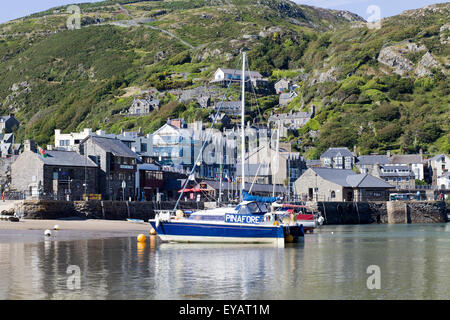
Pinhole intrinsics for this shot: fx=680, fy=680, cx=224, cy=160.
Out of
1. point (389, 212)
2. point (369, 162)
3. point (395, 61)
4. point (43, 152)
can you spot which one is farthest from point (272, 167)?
point (395, 61)

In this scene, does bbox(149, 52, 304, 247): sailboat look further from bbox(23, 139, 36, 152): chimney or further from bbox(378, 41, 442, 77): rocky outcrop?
bbox(378, 41, 442, 77): rocky outcrop

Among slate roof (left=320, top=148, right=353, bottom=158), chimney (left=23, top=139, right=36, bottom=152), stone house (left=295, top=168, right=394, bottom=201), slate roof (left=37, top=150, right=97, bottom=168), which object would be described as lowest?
stone house (left=295, top=168, right=394, bottom=201)

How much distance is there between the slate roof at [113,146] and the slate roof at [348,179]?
29103 mm

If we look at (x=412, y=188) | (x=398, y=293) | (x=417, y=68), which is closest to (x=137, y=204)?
(x=398, y=293)

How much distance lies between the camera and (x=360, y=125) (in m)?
160

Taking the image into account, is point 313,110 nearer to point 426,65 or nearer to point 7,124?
point 426,65

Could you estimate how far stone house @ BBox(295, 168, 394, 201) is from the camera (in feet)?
317

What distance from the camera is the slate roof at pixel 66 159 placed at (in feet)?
235

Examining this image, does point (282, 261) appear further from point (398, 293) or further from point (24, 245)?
point (24, 245)

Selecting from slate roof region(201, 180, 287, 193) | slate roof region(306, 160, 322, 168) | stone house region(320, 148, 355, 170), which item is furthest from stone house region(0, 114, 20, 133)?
slate roof region(201, 180, 287, 193)

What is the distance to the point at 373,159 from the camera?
439ft

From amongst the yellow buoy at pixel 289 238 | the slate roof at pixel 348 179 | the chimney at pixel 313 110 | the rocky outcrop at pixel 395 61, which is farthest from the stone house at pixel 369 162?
the yellow buoy at pixel 289 238

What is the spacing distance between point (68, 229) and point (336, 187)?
49.3m
